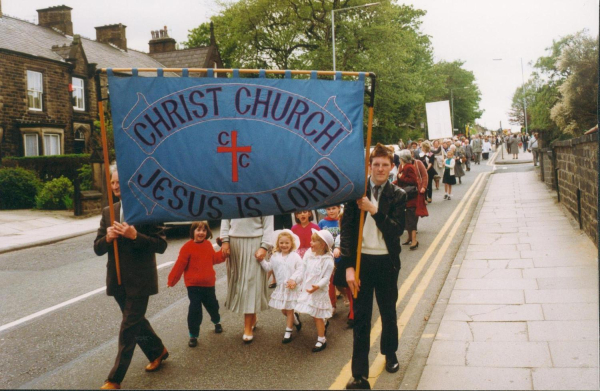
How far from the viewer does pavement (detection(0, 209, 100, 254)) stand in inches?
592

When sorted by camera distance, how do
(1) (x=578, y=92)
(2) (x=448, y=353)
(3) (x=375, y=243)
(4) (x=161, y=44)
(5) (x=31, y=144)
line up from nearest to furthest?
(3) (x=375, y=243)
(2) (x=448, y=353)
(1) (x=578, y=92)
(5) (x=31, y=144)
(4) (x=161, y=44)

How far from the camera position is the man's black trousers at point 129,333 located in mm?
4961

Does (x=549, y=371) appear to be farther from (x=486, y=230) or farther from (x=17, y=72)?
(x=17, y=72)

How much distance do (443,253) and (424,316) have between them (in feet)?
13.1

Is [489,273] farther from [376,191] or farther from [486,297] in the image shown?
[376,191]

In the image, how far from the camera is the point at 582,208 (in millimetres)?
11312

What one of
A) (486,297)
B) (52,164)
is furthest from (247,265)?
(52,164)

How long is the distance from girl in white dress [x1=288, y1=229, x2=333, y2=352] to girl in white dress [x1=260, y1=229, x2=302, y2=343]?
10 cm

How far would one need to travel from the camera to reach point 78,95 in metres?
32.3

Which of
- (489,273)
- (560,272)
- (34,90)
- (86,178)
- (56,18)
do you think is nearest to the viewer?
(560,272)

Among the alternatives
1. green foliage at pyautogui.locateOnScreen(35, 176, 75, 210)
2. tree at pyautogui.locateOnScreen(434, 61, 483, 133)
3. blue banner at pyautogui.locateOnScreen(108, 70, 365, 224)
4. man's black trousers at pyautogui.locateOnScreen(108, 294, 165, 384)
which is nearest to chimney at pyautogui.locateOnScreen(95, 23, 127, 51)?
green foliage at pyautogui.locateOnScreen(35, 176, 75, 210)

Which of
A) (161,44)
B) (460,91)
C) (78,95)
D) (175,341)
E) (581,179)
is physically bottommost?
(175,341)

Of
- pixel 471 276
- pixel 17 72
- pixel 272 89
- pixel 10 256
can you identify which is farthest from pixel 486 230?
pixel 17 72

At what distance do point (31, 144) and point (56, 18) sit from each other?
426 inches
